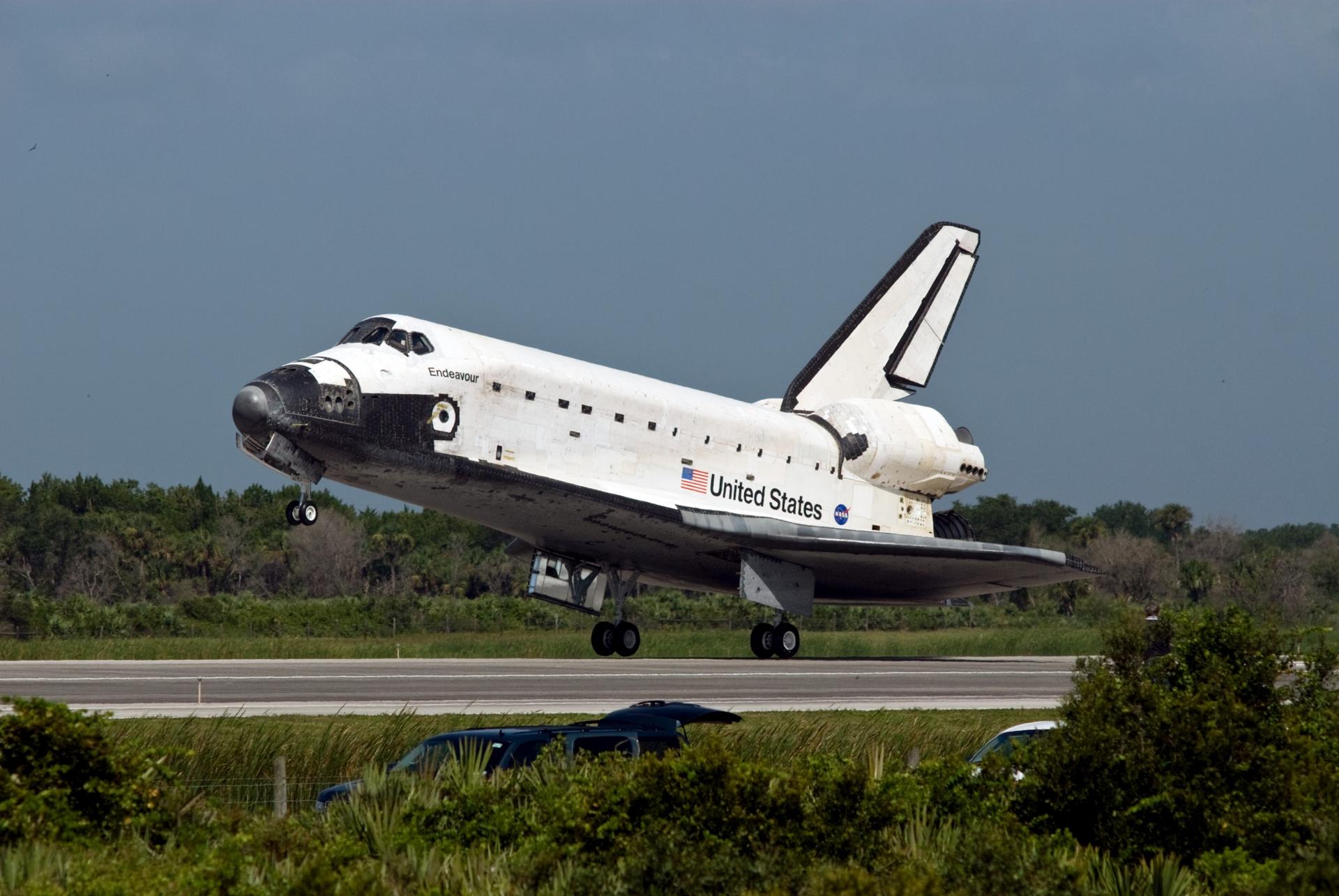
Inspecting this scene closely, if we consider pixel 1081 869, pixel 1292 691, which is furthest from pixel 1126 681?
pixel 1081 869

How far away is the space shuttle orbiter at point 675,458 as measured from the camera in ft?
62.8

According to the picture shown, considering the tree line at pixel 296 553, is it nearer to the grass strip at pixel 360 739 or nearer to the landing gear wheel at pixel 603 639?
the landing gear wheel at pixel 603 639

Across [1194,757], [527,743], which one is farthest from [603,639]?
[1194,757]

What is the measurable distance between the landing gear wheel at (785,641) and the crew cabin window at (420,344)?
327 inches

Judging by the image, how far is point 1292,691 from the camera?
938 centimetres

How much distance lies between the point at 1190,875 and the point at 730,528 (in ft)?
50.1

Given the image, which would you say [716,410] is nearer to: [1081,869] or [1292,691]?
[1292,691]

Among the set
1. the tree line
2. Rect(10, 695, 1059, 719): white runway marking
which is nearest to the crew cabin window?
Rect(10, 695, 1059, 719): white runway marking

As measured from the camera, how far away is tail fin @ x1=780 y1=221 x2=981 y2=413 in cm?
2653

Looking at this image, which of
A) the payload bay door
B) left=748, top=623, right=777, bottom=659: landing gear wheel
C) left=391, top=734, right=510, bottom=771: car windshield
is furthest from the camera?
left=748, top=623, right=777, bottom=659: landing gear wheel

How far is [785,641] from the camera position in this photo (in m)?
24.9

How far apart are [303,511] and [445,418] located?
2.14 m

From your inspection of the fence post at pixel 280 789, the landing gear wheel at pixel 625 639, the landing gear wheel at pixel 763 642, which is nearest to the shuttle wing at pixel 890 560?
the landing gear wheel at pixel 763 642

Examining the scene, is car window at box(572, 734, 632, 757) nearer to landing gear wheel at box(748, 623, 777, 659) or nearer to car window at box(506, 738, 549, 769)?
car window at box(506, 738, 549, 769)
